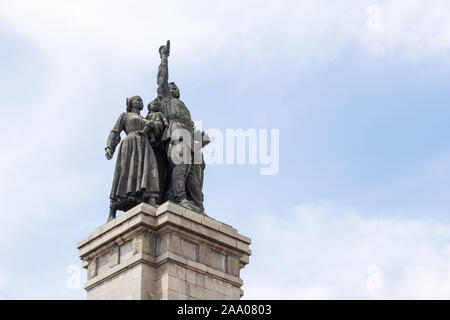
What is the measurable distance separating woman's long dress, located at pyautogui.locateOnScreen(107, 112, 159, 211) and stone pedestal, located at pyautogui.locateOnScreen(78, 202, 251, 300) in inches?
35.8

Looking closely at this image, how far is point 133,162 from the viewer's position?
70.7ft

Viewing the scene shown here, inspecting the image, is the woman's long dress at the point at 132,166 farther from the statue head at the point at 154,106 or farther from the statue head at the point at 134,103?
the statue head at the point at 154,106

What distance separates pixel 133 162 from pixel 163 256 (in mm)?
3167

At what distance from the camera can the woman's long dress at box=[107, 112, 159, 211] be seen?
829 inches

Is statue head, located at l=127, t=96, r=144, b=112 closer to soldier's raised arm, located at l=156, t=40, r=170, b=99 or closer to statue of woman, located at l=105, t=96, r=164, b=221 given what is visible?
statue of woman, located at l=105, t=96, r=164, b=221

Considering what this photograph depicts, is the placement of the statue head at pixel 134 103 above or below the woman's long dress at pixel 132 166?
above

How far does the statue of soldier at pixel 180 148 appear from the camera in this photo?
21516mm

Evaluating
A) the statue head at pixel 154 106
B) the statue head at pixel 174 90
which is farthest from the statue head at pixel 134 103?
the statue head at pixel 174 90

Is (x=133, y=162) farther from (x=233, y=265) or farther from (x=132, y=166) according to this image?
(x=233, y=265)

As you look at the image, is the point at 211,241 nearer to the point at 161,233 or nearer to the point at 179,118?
the point at 161,233

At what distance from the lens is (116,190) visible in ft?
70.0

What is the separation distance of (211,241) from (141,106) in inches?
177

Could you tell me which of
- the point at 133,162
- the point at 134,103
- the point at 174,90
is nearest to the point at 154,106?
the point at 134,103
